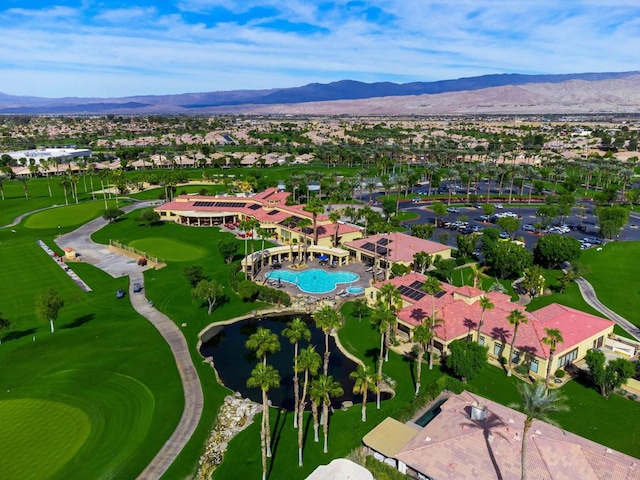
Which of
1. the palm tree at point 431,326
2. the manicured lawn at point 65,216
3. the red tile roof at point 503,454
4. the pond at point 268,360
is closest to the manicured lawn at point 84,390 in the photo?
the pond at point 268,360

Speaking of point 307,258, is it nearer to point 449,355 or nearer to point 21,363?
point 449,355

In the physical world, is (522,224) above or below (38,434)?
below

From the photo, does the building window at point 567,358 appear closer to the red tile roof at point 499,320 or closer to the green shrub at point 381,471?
the red tile roof at point 499,320

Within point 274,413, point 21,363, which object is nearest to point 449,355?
point 274,413

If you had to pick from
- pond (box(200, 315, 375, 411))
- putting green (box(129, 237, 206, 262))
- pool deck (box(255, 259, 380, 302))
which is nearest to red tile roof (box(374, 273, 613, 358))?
pond (box(200, 315, 375, 411))

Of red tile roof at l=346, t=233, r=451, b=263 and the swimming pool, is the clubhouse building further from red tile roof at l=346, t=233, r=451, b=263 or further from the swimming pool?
the swimming pool

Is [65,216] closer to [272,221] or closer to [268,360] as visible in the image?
[272,221]

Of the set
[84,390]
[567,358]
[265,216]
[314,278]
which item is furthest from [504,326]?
[265,216]
